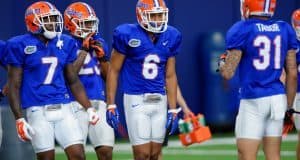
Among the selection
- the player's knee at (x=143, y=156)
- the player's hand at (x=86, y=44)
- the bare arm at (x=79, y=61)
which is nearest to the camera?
the player's knee at (x=143, y=156)

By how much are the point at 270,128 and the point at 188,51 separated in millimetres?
7143

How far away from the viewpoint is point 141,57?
7590 millimetres

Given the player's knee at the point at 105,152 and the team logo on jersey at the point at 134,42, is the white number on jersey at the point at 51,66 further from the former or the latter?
the player's knee at the point at 105,152

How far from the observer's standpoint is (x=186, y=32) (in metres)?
14.0

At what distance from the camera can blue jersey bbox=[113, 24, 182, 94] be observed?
7582 millimetres

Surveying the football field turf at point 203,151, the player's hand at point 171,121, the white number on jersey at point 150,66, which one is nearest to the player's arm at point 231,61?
the white number on jersey at point 150,66

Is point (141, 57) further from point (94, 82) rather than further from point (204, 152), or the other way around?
point (204, 152)

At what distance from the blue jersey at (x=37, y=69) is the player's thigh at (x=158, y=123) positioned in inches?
28.8

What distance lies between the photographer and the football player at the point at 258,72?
22.6 ft

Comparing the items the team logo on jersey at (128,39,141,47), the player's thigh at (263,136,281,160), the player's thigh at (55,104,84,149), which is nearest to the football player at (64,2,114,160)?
the team logo on jersey at (128,39,141,47)

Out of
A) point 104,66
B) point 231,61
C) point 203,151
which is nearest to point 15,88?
point 104,66

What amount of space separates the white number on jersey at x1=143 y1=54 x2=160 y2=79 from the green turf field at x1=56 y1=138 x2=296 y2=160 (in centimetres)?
350

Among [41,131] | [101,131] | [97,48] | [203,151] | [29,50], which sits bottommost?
[203,151]

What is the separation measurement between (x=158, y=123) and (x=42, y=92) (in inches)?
38.5
